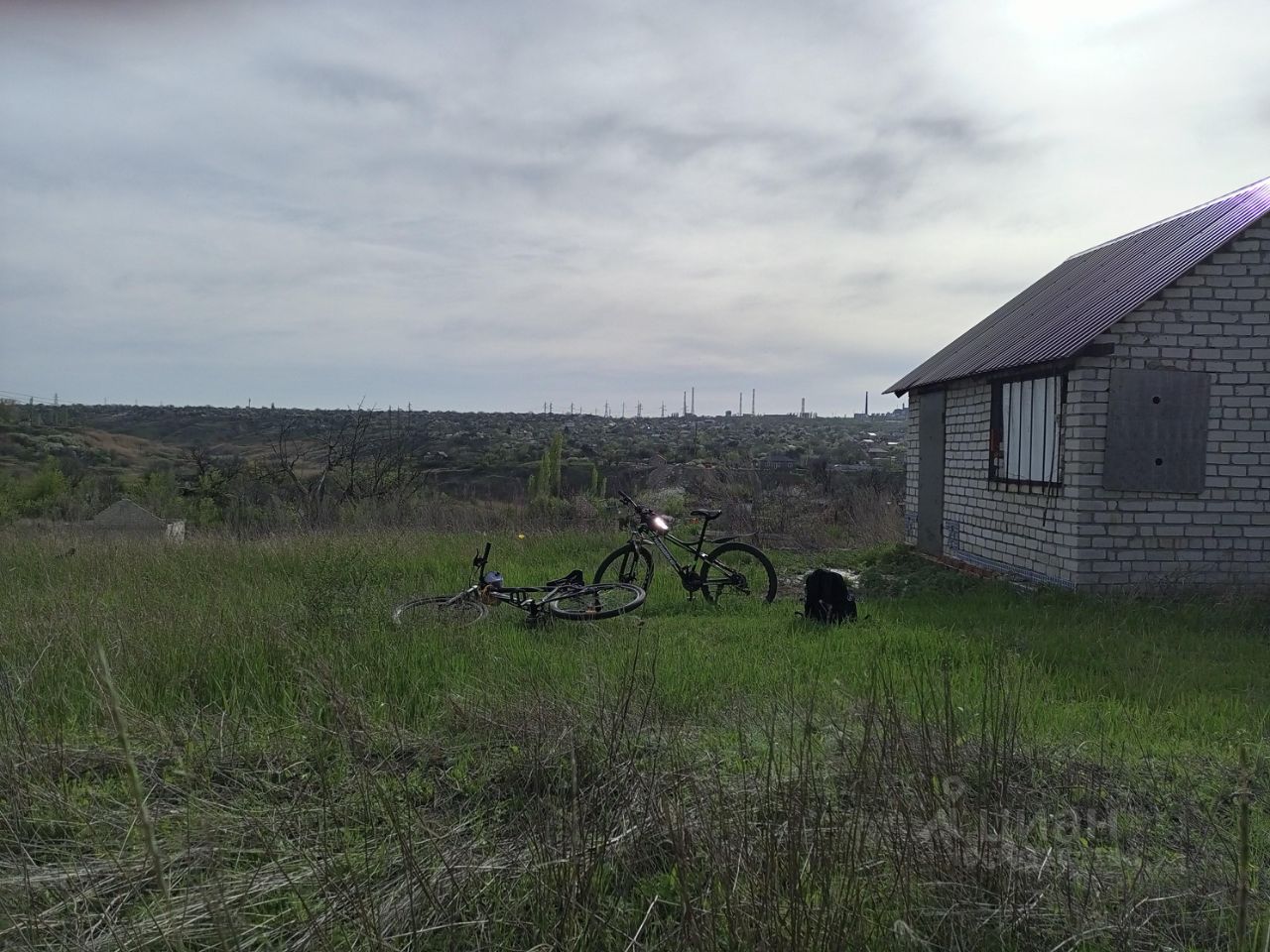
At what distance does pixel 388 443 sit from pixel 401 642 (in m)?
17.3

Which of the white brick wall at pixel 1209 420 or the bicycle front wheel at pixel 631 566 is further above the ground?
the white brick wall at pixel 1209 420

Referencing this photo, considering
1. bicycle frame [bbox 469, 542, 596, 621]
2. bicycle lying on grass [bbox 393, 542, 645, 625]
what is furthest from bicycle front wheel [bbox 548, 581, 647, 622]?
bicycle frame [bbox 469, 542, 596, 621]

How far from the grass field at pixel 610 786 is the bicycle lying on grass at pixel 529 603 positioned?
0.24 meters

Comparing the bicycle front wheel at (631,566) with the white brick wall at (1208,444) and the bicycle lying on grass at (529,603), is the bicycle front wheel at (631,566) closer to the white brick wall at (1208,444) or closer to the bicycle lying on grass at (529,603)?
the bicycle lying on grass at (529,603)

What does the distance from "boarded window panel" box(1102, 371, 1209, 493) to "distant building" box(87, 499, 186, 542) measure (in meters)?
15.6

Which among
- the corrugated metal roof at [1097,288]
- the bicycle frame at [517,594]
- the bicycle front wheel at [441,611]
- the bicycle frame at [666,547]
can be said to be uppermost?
the corrugated metal roof at [1097,288]

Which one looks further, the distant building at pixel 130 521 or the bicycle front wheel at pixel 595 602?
the distant building at pixel 130 521

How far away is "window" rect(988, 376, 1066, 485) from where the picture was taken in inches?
419

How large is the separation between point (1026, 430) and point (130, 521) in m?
17.4

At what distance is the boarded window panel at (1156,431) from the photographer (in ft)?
32.8

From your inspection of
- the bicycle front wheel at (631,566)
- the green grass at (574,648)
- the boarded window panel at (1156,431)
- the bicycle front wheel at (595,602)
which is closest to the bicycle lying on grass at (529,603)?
the bicycle front wheel at (595,602)

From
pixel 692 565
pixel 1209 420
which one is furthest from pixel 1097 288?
pixel 692 565

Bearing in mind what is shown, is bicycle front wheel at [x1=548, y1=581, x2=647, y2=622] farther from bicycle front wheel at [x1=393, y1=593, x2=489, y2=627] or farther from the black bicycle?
bicycle front wheel at [x1=393, y1=593, x2=489, y2=627]

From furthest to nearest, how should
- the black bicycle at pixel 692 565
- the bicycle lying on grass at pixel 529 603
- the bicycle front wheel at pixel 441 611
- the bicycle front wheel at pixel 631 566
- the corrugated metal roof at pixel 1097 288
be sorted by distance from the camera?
the corrugated metal roof at pixel 1097 288, the black bicycle at pixel 692 565, the bicycle front wheel at pixel 631 566, the bicycle lying on grass at pixel 529 603, the bicycle front wheel at pixel 441 611
